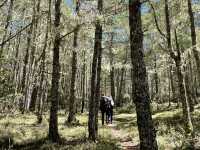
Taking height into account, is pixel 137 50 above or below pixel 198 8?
below

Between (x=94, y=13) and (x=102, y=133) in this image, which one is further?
(x=102, y=133)

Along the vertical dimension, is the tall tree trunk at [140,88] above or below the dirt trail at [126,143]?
above

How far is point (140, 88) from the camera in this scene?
378 inches

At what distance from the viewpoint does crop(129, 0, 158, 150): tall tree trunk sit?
9.32m

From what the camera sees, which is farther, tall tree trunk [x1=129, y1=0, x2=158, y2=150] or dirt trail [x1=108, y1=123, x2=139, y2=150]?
dirt trail [x1=108, y1=123, x2=139, y2=150]

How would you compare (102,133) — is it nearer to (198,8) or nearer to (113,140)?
(113,140)

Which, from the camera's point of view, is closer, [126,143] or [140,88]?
[140,88]

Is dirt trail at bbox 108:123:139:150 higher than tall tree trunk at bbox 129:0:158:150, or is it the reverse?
tall tree trunk at bbox 129:0:158:150

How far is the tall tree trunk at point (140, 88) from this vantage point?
30.6ft

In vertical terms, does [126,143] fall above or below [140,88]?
below

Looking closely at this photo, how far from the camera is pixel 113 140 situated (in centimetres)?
1662

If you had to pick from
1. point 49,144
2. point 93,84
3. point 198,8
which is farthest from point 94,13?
point 198,8

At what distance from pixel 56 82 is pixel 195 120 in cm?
862

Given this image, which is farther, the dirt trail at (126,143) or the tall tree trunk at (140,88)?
the dirt trail at (126,143)
